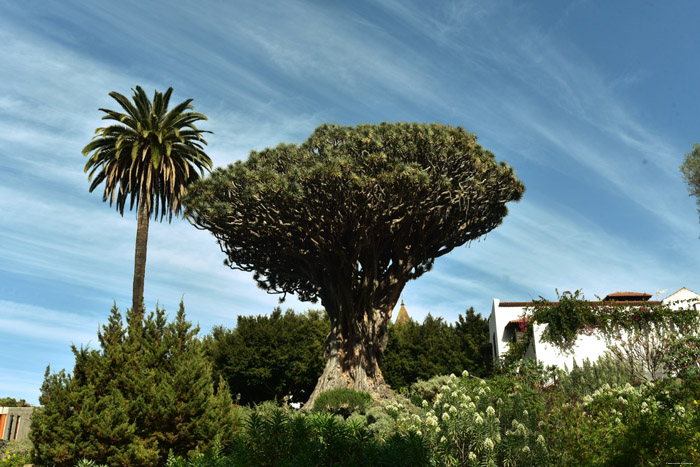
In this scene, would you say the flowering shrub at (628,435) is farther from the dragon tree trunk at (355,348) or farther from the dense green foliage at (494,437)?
the dragon tree trunk at (355,348)

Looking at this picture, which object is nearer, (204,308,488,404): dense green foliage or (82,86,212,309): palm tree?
(82,86,212,309): palm tree

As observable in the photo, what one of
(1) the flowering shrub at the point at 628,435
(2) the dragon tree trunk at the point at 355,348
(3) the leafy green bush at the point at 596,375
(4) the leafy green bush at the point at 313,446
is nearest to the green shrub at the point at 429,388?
(2) the dragon tree trunk at the point at 355,348

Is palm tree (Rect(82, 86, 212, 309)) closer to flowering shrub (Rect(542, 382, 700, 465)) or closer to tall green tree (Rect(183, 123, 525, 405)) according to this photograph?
tall green tree (Rect(183, 123, 525, 405))

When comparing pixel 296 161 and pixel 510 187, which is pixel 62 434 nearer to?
pixel 296 161

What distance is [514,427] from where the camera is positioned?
7.77m

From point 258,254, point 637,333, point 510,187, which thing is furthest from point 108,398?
point 510,187

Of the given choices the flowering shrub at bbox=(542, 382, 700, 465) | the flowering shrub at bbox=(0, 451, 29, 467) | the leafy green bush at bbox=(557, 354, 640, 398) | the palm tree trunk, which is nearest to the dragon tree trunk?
the leafy green bush at bbox=(557, 354, 640, 398)

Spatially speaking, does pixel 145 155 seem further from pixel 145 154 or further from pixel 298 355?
pixel 298 355

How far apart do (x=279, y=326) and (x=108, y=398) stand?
88.9ft

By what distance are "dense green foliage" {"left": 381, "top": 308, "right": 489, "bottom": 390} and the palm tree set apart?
63.4 ft

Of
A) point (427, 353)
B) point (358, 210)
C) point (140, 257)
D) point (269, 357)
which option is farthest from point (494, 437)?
point (427, 353)

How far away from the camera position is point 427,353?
3984 cm

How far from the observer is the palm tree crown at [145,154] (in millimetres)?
29266

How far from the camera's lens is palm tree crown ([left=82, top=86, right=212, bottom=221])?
96.0 feet
